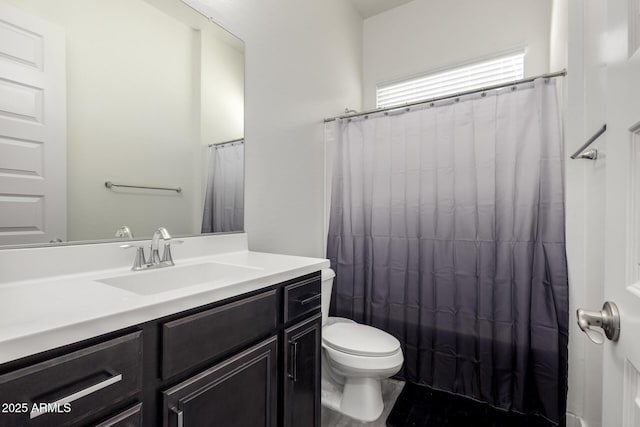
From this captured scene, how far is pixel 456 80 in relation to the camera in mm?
2525

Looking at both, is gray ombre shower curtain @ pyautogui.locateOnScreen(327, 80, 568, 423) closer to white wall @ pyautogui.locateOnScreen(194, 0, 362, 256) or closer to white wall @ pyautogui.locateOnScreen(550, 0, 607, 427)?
white wall @ pyautogui.locateOnScreen(550, 0, 607, 427)

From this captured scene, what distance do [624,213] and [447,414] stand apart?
5.39ft

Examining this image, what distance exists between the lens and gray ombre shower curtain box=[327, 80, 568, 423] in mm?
1599

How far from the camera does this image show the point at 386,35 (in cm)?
278

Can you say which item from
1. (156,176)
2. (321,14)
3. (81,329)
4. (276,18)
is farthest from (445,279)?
(321,14)

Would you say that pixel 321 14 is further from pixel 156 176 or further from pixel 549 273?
pixel 549 273

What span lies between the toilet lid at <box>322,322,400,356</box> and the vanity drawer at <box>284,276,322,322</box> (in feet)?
1.54

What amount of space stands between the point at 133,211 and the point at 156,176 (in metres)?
0.19

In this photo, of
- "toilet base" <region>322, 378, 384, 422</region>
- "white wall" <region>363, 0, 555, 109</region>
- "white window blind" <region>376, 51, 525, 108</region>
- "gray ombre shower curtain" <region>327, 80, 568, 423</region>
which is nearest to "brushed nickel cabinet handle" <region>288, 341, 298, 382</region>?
"toilet base" <region>322, 378, 384, 422</region>

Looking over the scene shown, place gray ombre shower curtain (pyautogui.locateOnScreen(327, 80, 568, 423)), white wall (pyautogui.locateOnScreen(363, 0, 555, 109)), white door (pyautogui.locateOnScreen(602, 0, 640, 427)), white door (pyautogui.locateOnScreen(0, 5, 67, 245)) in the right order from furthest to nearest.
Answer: white wall (pyautogui.locateOnScreen(363, 0, 555, 109))
gray ombre shower curtain (pyautogui.locateOnScreen(327, 80, 568, 423))
white door (pyautogui.locateOnScreen(0, 5, 67, 245))
white door (pyautogui.locateOnScreen(602, 0, 640, 427))

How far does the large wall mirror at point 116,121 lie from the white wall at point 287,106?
92 mm

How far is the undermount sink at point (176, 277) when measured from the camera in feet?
3.22

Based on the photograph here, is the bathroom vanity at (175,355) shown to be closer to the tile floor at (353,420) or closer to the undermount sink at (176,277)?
the undermount sink at (176,277)

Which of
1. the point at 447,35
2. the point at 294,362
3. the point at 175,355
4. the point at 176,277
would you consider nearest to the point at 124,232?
the point at 176,277
